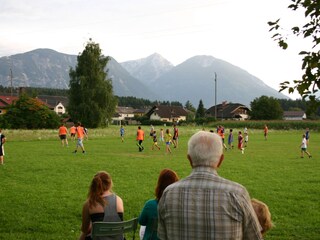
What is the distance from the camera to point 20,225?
898cm

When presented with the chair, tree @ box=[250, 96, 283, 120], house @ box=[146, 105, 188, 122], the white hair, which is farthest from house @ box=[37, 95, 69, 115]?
the white hair

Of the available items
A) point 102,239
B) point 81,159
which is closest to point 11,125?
point 81,159

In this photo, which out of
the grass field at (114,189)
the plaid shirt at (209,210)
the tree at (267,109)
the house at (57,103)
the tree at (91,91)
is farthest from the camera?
the house at (57,103)

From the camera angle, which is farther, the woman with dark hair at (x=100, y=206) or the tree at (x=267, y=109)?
the tree at (x=267, y=109)

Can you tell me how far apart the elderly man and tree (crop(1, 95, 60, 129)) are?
5947 cm

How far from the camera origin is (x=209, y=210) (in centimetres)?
297

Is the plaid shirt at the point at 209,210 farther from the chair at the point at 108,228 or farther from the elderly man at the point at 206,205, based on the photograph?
the chair at the point at 108,228

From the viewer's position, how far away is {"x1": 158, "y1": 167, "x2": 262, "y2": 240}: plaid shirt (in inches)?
116

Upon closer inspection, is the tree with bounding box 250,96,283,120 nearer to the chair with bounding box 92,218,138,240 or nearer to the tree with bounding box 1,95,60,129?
the tree with bounding box 1,95,60,129

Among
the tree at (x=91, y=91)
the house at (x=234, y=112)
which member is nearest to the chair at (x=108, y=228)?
the tree at (x=91, y=91)

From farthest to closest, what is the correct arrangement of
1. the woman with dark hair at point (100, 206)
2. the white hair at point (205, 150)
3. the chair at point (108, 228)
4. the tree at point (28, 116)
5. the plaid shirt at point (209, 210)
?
the tree at point (28, 116) → the woman with dark hair at point (100, 206) → the chair at point (108, 228) → the white hair at point (205, 150) → the plaid shirt at point (209, 210)

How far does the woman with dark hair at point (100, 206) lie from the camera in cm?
556

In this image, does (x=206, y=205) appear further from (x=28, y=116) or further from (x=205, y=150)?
(x=28, y=116)

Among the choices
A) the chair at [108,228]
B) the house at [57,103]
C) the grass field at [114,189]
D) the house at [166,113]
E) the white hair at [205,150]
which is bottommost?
the grass field at [114,189]
